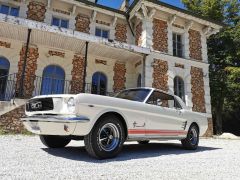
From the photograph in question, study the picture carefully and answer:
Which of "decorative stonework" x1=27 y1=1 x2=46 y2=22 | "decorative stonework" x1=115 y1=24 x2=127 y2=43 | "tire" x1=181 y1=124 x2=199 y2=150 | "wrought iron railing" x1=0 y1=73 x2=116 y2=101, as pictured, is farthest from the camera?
"decorative stonework" x1=115 y1=24 x2=127 y2=43

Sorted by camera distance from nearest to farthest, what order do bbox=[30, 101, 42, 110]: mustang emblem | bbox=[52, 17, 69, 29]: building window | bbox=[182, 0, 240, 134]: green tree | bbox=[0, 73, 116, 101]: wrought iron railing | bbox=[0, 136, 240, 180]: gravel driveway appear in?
bbox=[0, 136, 240, 180]: gravel driveway < bbox=[30, 101, 42, 110]: mustang emblem < bbox=[0, 73, 116, 101]: wrought iron railing < bbox=[52, 17, 69, 29]: building window < bbox=[182, 0, 240, 134]: green tree

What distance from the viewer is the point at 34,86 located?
11.2m

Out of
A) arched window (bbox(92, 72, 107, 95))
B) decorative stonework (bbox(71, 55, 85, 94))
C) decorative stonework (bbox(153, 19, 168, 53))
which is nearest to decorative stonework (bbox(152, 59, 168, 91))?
decorative stonework (bbox(153, 19, 168, 53))

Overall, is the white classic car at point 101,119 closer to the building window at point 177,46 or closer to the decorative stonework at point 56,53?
the decorative stonework at point 56,53

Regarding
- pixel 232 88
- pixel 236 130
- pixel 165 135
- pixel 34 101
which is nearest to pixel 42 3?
pixel 34 101

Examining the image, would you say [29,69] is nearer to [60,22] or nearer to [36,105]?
[60,22]

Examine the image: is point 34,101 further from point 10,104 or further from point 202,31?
point 202,31

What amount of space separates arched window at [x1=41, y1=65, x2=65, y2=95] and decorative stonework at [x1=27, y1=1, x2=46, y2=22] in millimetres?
2795

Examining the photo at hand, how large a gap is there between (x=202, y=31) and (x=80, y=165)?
14.5 m

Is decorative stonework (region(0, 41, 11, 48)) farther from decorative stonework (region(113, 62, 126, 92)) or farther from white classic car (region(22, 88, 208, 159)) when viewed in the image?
white classic car (region(22, 88, 208, 159))

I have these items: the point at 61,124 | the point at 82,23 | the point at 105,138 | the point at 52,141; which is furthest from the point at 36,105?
the point at 82,23

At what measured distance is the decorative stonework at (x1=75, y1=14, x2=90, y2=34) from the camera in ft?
42.9

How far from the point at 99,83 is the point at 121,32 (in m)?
3.71

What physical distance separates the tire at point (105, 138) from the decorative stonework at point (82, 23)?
1020 centimetres
